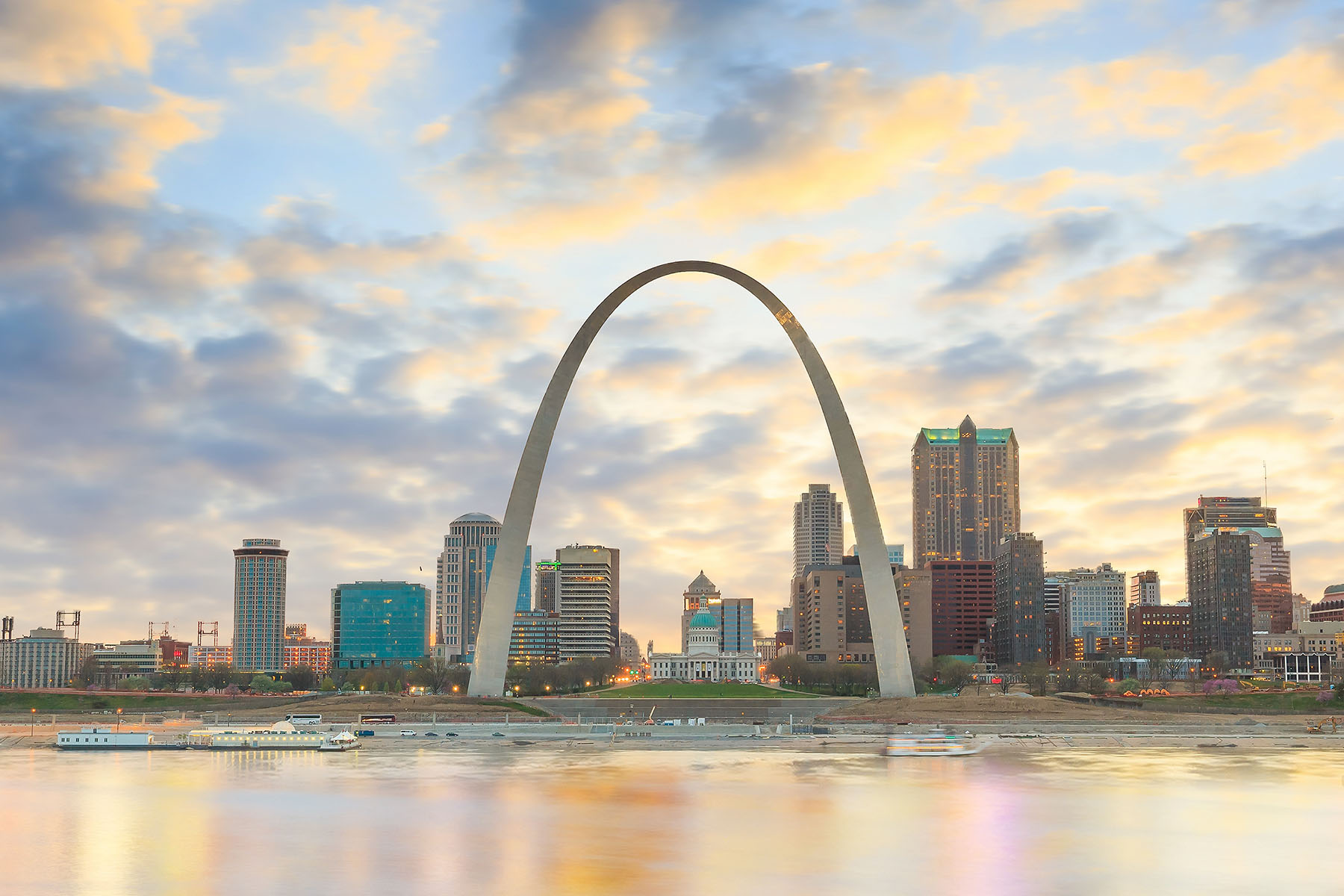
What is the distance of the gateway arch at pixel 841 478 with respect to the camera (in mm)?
78000

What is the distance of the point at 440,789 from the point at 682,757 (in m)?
16.0

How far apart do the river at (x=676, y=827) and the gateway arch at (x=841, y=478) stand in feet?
92.6

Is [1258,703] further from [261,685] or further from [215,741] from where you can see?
[261,685]

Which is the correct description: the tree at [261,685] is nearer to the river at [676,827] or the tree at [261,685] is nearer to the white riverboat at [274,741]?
the white riverboat at [274,741]

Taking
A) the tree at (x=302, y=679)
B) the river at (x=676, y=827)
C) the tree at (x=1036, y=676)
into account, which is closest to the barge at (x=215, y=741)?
the river at (x=676, y=827)

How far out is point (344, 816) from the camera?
3309cm

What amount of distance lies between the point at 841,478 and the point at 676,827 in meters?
48.6

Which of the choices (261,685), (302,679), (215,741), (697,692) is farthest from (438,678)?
(215,741)

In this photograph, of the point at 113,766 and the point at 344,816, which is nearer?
the point at 344,816

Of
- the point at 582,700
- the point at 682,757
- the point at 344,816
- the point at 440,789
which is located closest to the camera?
the point at 344,816

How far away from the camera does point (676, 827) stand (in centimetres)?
3114

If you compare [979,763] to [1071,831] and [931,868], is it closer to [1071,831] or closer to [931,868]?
[1071,831]

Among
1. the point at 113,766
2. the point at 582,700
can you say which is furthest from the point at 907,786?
the point at 582,700

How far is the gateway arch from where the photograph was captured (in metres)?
78.0
